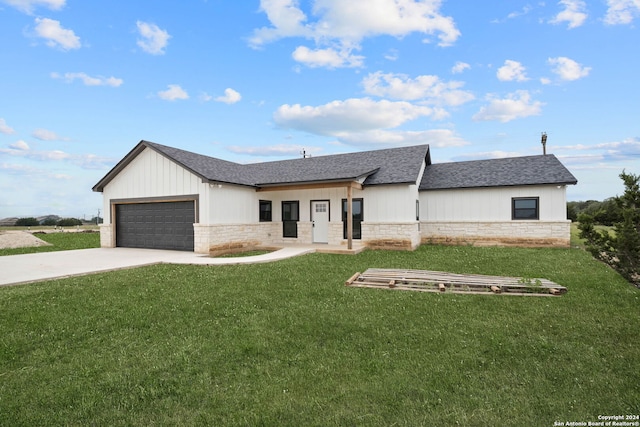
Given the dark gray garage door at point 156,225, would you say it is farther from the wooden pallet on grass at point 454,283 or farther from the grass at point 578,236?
the grass at point 578,236

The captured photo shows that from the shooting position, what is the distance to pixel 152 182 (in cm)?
1683

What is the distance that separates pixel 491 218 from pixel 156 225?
18502 millimetres

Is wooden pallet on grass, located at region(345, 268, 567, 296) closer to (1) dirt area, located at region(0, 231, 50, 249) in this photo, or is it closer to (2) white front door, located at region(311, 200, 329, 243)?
(2) white front door, located at region(311, 200, 329, 243)

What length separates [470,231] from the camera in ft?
59.9

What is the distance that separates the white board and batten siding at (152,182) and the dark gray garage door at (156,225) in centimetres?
63

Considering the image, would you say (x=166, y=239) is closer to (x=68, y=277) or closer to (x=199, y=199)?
(x=199, y=199)

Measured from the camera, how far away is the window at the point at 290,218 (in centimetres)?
1906

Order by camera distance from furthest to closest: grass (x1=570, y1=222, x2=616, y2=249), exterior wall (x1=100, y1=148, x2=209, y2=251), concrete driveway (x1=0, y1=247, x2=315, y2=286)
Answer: exterior wall (x1=100, y1=148, x2=209, y2=251)
concrete driveway (x1=0, y1=247, x2=315, y2=286)
grass (x1=570, y1=222, x2=616, y2=249)

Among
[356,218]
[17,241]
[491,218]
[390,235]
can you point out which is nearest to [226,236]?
[356,218]

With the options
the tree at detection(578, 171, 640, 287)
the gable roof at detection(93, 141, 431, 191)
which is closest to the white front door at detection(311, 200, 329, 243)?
the gable roof at detection(93, 141, 431, 191)

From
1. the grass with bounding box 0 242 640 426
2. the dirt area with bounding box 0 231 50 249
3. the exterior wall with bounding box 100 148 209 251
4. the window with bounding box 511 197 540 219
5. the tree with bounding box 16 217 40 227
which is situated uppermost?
the exterior wall with bounding box 100 148 209 251

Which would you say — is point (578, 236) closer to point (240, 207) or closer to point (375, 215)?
point (375, 215)

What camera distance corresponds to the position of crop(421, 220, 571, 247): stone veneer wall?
1664 cm

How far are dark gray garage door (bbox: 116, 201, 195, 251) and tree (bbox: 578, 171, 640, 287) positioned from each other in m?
15.1
